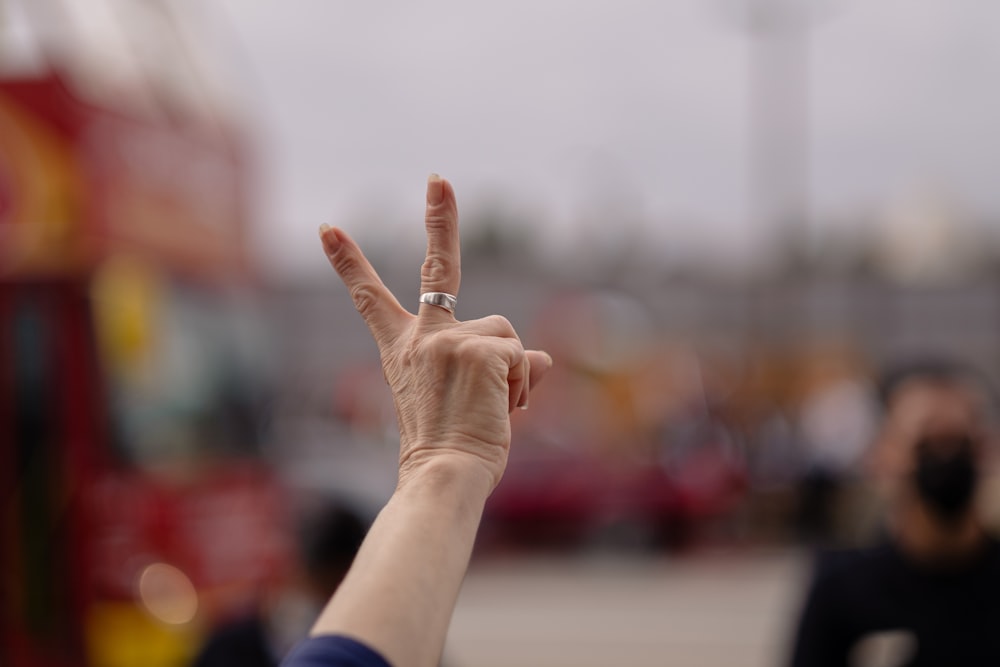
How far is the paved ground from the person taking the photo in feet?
34.5

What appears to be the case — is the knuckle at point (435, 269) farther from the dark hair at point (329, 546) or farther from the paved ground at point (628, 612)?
the paved ground at point (628, 612)

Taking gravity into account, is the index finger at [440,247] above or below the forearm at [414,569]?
above

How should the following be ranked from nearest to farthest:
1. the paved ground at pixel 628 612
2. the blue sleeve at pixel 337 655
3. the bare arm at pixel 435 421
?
the blue sleeve at pixel 337 655, the bare arm at pixel 435 421, the paved ground at pixel 628 612

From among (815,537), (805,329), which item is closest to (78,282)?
(815,537)

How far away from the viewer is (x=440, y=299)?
1.71 metres

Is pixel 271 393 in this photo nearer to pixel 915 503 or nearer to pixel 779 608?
pixel 915 503

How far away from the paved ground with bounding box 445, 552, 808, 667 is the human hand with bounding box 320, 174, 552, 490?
6.72 metres

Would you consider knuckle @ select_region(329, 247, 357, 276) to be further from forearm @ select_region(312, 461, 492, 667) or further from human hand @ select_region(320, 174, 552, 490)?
forearm @ select_region(312, 461, 492, 667)

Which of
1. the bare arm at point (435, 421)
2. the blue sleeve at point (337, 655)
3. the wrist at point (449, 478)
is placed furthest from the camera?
the wrist at point (449, 478)

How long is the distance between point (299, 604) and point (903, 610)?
1.68 m

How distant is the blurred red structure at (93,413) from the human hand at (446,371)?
4424mm

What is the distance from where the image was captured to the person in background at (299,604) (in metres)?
3.83

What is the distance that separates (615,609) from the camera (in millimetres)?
12812

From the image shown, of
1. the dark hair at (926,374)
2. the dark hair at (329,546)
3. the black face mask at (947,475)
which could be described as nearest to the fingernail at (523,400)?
the black face mask at (947,475)
